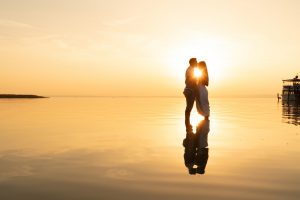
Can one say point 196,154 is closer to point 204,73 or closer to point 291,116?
point 204,73

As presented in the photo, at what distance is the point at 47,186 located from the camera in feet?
18.3

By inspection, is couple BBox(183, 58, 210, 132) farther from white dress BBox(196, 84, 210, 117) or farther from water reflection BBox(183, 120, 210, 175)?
water reflection BBox(183, 120, 210, 175)

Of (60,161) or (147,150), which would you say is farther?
(147,150)

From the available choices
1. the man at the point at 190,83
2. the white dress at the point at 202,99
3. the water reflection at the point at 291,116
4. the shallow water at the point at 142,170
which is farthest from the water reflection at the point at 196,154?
the water reflection at the point at 291,116

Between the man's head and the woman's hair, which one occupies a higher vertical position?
the man's head

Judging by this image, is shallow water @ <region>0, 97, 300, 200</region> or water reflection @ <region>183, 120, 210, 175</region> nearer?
shallow water @ <region>0, 97, 300, 200</region>

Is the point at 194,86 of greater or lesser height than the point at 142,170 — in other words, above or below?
above

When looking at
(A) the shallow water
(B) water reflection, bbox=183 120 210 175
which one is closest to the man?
(B) water reflection, bbox=183 120 210 175

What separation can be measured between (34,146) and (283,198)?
23.7 ft

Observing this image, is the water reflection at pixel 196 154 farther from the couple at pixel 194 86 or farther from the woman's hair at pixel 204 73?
the woman's hair at pixel 204 73

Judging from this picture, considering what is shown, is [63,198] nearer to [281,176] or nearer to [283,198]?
[283,198]

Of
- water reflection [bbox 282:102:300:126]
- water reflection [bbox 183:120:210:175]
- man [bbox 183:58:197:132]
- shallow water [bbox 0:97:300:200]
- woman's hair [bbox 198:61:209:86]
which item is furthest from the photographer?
water reflection [bbox 282:102:300:126]

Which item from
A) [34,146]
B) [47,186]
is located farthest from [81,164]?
[34,146]

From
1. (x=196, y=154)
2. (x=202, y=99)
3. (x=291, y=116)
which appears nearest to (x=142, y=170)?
(x=196, y=154)
